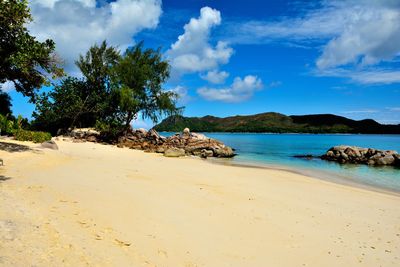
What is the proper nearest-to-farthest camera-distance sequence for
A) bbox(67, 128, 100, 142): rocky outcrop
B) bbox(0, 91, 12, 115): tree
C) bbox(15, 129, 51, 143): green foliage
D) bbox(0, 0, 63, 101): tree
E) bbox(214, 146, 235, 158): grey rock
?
bbox(0, 0, 63, 101): tree
bbox(15, 129, 51, 143): green foliage
bbox(214, 146, 235, 158): grey rock
bbox(67, 128, 100, 142): rocky outcrop
bbox(0, 91, 12, 115): tree

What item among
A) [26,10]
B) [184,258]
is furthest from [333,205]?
[26,10]

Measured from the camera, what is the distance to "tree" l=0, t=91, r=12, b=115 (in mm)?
37344

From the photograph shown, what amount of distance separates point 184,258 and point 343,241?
418 centimetres

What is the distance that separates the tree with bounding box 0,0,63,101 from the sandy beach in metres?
6.11

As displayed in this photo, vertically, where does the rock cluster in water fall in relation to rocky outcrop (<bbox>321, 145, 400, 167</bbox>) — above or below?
above

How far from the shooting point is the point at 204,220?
27.0 feet

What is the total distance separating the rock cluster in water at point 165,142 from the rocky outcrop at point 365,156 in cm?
1247

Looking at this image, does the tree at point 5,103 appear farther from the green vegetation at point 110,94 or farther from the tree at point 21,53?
the tree at point 21,53

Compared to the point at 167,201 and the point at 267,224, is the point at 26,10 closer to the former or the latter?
the point at 167,201

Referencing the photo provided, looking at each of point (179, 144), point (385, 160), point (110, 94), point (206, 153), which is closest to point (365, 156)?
point (385, 160)

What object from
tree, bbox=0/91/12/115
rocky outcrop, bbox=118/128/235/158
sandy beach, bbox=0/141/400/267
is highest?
tree, bbox=0/91/12/115

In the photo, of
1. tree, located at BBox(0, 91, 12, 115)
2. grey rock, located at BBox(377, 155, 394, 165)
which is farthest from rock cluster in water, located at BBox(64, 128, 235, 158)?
grey rock, located at BBox(377, 155, 394, 165)

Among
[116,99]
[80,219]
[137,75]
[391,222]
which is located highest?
[137,75]

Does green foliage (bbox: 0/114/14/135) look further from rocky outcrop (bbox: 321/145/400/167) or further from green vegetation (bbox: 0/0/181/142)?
rocky outcrop (bbox: 321/145/400/167)
